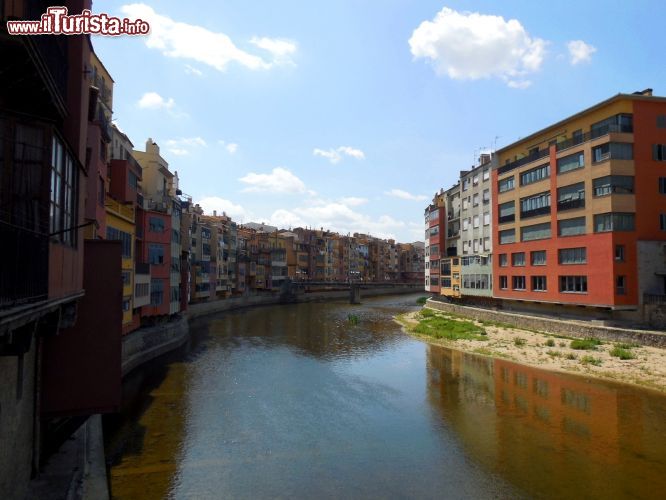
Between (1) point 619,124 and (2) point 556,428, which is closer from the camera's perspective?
(2) point 556,428

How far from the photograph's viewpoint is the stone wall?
36897 mm

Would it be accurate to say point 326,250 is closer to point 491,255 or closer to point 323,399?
point 491,255

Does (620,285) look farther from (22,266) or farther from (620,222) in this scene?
(22,266)

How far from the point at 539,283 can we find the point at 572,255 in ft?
20.3

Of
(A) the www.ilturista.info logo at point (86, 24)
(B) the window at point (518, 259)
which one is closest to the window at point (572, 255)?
(B) the window at point (518, 259)

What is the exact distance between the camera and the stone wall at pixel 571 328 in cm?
3690

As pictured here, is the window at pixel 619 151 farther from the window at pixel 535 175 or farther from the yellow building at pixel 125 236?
the yellow building at pixel 125 236

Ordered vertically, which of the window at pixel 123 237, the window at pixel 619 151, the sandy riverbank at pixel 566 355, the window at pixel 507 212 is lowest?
the sandy riverbank at pixel 566 355

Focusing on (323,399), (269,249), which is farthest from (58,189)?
(269,249)

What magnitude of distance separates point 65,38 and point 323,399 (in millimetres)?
24399

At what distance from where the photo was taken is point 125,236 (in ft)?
125

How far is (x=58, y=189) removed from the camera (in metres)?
10.4

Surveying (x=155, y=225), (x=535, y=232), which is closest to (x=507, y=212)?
(x=535, y=232)

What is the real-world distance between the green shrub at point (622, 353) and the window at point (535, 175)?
20.0 m
